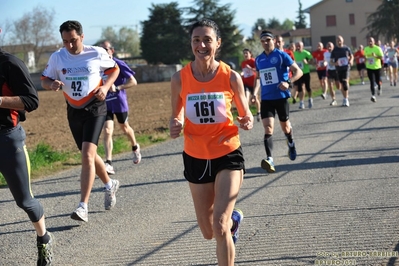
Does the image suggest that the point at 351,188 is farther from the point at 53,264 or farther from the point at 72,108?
the point at 53,264

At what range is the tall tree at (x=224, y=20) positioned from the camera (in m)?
83.6

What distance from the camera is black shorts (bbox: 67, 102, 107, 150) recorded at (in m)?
7.57

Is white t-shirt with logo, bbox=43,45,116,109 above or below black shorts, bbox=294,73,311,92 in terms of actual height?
above

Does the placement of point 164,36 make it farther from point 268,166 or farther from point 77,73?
point 77,73

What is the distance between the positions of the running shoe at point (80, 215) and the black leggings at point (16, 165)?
4.85ft

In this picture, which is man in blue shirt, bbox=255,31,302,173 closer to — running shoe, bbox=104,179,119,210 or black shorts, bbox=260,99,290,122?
black shorts, bbox=260,99,290,122

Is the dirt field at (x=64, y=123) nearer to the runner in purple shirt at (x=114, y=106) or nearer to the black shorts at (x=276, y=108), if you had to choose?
the runner in purple shirt at (x=114, y=106)

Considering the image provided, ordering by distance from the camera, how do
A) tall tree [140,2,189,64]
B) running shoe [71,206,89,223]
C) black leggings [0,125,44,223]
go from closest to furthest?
black leggings [0,125,44,223], running shoe [71,206,89,223], tall tree [140,2,189,64]

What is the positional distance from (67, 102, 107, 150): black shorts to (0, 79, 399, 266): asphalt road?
3.06 ft

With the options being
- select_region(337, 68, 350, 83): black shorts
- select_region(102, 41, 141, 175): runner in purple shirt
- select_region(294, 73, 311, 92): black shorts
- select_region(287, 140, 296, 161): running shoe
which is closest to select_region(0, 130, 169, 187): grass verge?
select_region(102, 41, 141, 175): runner in purple shirt

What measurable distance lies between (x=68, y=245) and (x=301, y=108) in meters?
15.5

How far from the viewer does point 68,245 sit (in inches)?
261

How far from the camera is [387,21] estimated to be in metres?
78.9

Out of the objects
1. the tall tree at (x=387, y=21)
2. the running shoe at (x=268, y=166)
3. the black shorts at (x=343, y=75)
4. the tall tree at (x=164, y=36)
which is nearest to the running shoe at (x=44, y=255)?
the running shoe at (x=268, y=166)
